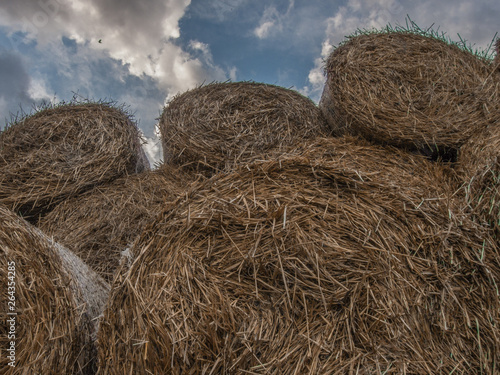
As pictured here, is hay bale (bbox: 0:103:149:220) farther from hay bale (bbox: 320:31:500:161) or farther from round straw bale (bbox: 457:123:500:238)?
round straw bale (bbox: 457:123:500:238)

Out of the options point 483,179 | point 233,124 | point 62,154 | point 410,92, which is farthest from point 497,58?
point 62,154

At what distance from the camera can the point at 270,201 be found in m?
1.41

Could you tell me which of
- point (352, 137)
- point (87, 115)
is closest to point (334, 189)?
point (352, 137)

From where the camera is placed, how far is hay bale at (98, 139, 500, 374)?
119 centimetres

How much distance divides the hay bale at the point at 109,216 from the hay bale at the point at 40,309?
1.92ft

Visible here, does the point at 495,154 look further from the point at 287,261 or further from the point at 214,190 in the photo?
the point at 214,190

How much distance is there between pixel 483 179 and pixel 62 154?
92.9 inches

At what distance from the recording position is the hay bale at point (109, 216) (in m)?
2.04

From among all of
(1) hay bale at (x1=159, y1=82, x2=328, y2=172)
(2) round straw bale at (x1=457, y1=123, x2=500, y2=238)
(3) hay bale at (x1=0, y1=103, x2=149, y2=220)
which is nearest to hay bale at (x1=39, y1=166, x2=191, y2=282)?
(3) hay bale at (x1=0, y1=103, x2=149, y2=220)

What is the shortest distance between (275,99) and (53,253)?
5.57 ft

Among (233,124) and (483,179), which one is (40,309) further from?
(483,179)

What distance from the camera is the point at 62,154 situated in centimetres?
239

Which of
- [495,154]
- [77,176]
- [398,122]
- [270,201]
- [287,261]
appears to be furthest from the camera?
[77,176]

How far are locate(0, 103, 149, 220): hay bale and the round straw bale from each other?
2.02m
